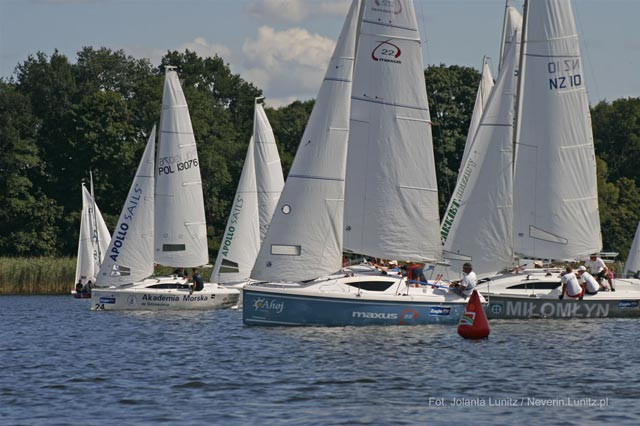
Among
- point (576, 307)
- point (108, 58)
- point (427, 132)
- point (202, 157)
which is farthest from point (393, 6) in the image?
point (108, 58)

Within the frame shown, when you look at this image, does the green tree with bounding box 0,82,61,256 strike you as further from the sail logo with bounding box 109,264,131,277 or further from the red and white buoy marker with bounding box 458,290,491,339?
the red and white buoy marker with bounding box 458,290,491,339

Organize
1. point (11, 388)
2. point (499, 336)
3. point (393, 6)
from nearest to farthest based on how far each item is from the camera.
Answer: point (11, 388), point (499, 336), point (393, 6)

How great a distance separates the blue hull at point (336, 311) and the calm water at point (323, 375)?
1.71 ft

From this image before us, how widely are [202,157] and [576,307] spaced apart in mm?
49275

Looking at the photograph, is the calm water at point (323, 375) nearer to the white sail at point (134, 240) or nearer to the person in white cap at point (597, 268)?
the person in white cap at point (597, 268)

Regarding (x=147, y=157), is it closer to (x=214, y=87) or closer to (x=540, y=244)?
(x=540, y=244)

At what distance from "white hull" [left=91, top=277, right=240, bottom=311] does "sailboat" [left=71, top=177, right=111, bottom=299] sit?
13570 mm

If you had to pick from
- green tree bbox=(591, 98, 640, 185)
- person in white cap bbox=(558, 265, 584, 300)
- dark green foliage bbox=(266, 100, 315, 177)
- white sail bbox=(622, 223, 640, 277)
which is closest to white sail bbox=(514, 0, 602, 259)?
person in white cap bbox=(558, 265, 584, 300)

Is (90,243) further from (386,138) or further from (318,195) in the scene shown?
(386,138)

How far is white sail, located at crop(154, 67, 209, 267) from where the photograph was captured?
1873 inches

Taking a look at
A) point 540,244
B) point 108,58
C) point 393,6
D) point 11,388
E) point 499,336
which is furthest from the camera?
point 108,58

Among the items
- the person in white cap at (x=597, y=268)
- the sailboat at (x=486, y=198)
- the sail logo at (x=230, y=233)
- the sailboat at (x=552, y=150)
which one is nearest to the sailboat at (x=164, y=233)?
the sail logo at (x=230, y=233)

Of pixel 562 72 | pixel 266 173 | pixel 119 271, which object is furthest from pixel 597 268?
pixel 119 271

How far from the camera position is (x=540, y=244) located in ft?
129
